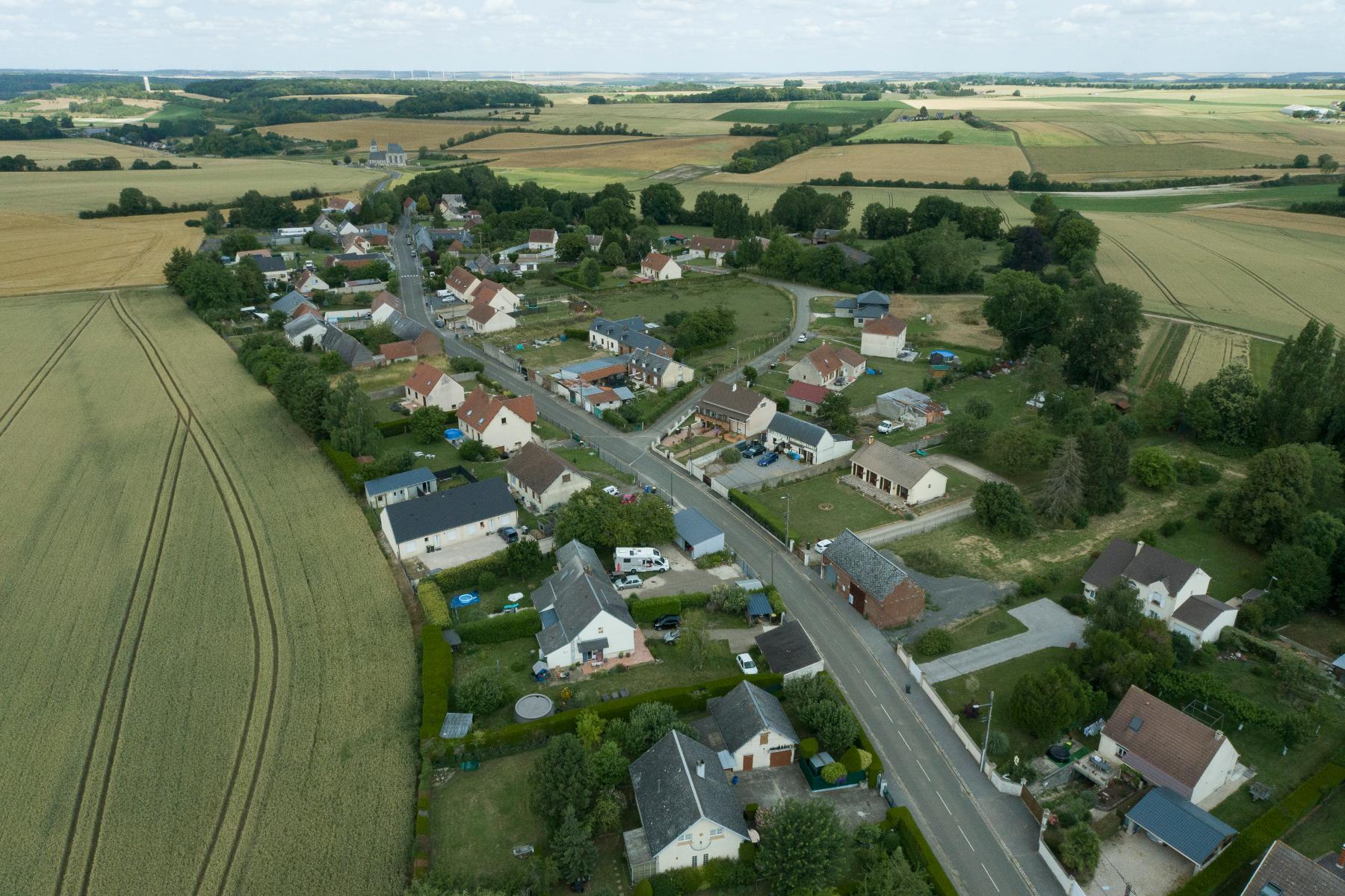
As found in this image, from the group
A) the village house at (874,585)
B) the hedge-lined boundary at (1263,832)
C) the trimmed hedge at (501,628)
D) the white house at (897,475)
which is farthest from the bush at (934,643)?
the trimmed hedge at (501,628)

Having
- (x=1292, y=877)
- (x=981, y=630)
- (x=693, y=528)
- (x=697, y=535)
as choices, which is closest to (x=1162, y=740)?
(x=1292, y=877)

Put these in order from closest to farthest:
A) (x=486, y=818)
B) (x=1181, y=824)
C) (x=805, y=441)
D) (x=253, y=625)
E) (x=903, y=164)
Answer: (x=1181, y=824), (x=486, y=818), (x=253, y=625), (x=805, y=441), (x=903, y=164)

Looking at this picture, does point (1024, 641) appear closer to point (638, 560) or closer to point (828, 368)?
point (638, 560)

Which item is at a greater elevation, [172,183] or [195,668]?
[172,183]

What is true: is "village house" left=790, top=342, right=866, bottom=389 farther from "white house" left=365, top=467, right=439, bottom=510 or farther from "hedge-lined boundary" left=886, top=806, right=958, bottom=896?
"hedge-lined boundary" left=886, top=806, right=958, bottom=896

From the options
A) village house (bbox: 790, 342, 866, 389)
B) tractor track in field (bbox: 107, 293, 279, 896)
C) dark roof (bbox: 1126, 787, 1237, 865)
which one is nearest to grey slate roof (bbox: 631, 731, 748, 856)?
tractor track in field (bbox: 107, 293, 279, 896)

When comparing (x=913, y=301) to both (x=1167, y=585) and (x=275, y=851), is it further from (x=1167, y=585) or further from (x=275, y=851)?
(x=275, y=851)
